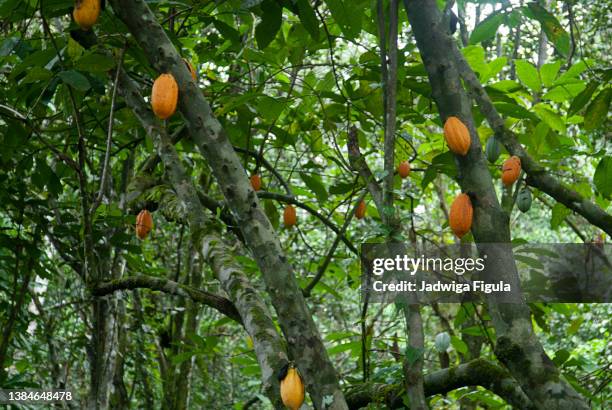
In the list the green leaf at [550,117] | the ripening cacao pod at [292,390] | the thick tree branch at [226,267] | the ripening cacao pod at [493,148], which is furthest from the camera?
the green leaf at [550,117]

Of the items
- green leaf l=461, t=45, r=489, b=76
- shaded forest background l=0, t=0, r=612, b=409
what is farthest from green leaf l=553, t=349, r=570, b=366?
green leaf l=461, t=45, r=489, b=76

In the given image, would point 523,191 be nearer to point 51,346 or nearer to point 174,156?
point 174,156

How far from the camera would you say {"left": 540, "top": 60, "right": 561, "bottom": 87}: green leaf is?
93.1 inches

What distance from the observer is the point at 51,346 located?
11.4 ft

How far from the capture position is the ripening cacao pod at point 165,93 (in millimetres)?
1685

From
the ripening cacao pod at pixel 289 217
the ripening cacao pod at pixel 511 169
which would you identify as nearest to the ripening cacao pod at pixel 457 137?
the ripening cacao pod at pixel 511 169

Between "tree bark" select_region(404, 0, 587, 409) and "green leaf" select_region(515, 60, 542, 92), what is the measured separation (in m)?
0.70

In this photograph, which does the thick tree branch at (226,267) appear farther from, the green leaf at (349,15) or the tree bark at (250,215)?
the green leaf at (349,15)

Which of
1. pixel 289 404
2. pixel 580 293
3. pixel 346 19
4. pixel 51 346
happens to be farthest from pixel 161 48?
pixel 51 346

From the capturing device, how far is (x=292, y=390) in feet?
4.71

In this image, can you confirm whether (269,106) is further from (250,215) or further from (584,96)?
(584,96)

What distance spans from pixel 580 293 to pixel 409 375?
1310mm

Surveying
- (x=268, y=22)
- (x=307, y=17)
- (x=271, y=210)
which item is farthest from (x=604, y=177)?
(x=271, y=210)

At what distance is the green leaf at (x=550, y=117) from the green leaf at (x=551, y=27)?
518 millimetres
